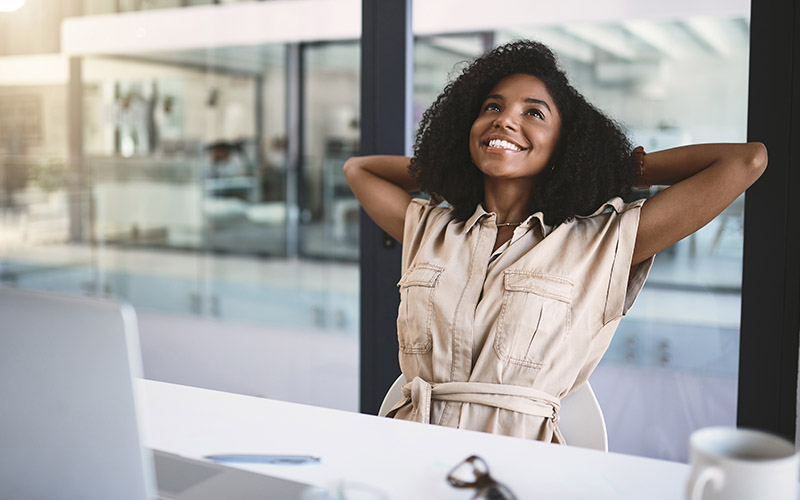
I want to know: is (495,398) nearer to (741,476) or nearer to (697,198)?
(697,198)

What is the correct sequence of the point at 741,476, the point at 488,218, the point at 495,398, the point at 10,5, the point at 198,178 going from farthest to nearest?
the point at 198,178, the point at 10,5, the point at 488,218, the point at 495,398, the point at 741,476

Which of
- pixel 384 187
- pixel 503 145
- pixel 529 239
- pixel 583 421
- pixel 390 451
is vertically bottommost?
pixel 583 421

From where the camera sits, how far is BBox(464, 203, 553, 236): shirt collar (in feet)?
5.72

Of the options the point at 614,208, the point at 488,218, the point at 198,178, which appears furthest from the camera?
the point at 198,178

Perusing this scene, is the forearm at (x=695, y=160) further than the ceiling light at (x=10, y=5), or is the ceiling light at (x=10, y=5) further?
the ceiling light at (x=10, y=5)

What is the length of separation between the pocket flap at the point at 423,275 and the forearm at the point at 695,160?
1.85ft

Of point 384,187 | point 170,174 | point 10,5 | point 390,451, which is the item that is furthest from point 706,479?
point 10,5

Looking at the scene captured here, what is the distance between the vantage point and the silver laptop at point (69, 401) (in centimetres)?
79

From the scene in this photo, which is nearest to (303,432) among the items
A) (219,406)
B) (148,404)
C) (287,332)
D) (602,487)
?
(219,406)

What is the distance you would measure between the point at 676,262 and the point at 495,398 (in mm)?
1047

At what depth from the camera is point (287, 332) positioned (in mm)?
4242

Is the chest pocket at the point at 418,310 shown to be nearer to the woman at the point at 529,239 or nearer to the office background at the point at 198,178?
the woman at the point at 529,239

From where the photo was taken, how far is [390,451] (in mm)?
1122

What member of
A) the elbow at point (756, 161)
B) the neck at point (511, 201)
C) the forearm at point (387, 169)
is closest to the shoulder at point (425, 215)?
the neck at point (511, 201)
